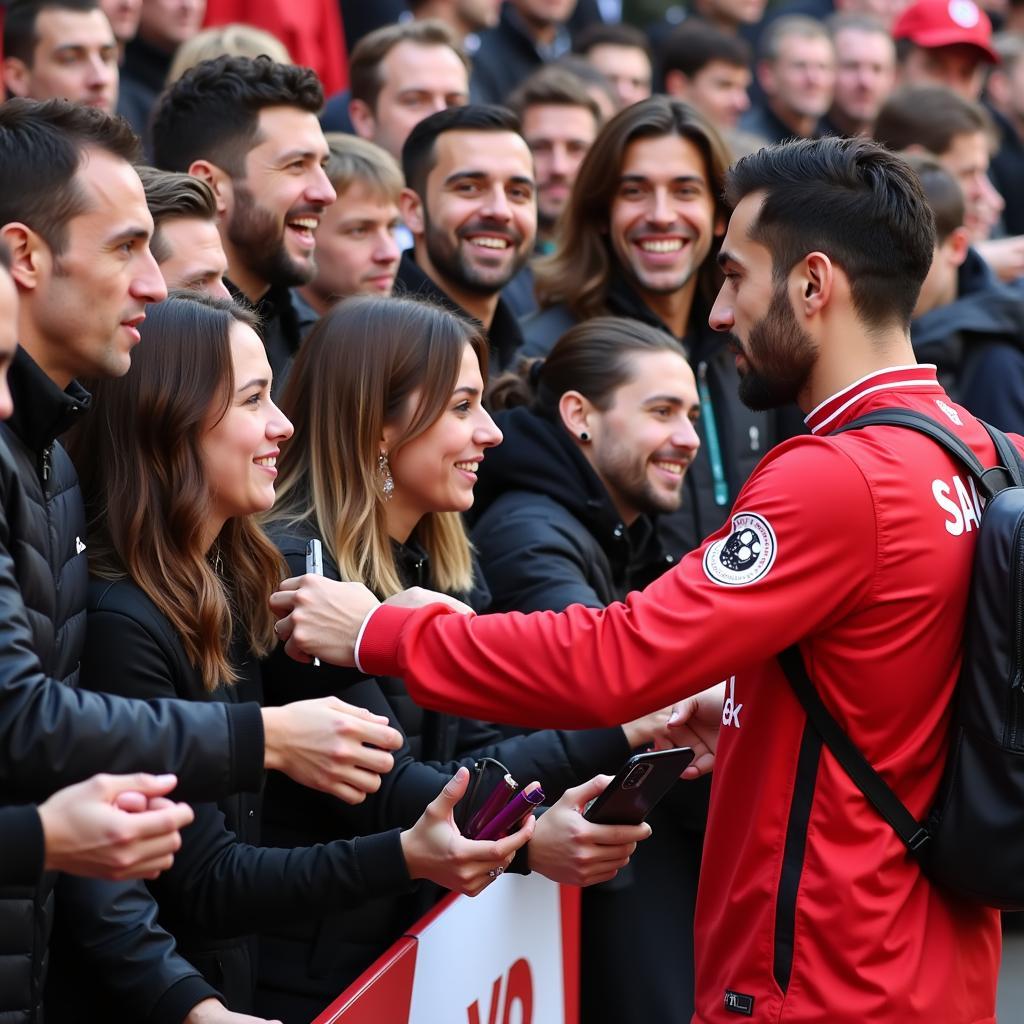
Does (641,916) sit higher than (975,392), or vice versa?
(975,392)

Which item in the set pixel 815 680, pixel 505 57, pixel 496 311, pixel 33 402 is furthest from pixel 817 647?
pixel 505 57

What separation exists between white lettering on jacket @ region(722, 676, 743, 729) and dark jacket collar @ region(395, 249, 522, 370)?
9.31 feet

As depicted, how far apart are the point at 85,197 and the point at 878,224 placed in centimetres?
153

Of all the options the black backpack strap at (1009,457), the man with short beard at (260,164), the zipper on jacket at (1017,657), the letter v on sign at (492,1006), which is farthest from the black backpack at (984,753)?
the man with short beard at (260,164)

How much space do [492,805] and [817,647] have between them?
0.74 meters

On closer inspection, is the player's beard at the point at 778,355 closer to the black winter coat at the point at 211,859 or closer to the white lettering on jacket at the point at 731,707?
the white lettering on jacket at the point at 731,707

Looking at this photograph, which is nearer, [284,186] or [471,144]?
[284,186]

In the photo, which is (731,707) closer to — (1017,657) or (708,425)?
(1017,657)

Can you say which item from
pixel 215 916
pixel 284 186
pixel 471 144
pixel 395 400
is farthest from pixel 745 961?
pixel 471 144

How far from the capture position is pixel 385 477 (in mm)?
4156

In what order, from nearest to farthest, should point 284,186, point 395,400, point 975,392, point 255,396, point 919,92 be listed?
point 255,396 < point 395,400 < point 284,186 < point 975,392 < point 919,92

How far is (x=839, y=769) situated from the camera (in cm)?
305

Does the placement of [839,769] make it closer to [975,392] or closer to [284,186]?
[284,186]

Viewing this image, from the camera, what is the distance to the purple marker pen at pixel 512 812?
131 inches
